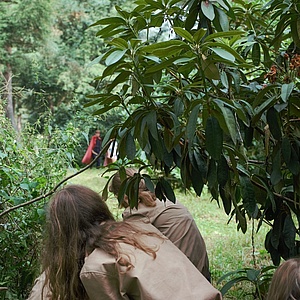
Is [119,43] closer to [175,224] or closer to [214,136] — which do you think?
[214,136]

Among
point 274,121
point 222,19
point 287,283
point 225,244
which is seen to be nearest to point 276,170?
point 274,121

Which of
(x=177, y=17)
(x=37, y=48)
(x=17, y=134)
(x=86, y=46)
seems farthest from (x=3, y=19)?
(x=177, y=17)

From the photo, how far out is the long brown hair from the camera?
232cm

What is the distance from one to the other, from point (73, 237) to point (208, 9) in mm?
1148

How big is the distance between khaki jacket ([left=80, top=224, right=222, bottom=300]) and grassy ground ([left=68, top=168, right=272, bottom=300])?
169 centimetres

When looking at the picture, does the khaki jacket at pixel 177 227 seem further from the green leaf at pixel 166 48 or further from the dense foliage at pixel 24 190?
the green leaf at pixel 166 48

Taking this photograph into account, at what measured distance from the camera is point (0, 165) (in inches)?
147

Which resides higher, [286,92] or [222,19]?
[222,19]

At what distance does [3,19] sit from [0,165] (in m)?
13.4

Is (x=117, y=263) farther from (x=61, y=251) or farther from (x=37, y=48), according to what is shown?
(x=37, y=48)

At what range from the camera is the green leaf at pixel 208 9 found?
2398 mm

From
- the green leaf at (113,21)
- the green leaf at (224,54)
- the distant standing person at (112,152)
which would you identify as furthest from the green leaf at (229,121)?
the distant standing person at (112,152)

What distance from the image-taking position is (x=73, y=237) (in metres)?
2.33

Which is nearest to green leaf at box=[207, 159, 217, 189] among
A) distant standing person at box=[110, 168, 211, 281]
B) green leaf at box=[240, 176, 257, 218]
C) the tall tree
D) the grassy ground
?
green leaf at box=[240, 176, 257, 218]
